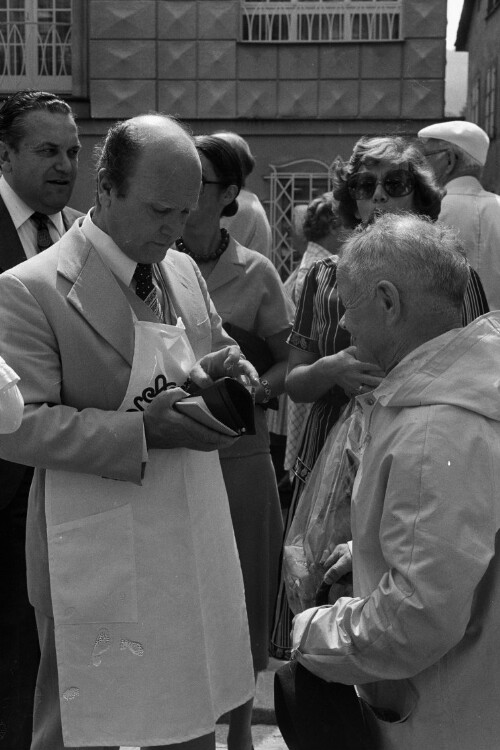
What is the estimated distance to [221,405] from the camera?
251 centimetres

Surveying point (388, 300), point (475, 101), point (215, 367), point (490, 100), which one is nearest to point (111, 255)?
point (215, 367)

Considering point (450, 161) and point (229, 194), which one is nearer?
point (229, 194)

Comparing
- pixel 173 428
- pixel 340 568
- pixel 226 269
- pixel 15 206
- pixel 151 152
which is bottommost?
pixel 340 568

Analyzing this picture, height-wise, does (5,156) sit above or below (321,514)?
above

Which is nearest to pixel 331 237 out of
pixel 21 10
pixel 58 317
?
pixel 58 317

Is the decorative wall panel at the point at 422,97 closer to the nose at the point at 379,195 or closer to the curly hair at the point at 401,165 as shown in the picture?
the curly hair at the point at 401,165

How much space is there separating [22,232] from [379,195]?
3.62ft

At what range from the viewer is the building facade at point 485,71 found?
54.8 feet

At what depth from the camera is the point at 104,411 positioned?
8.45 ft

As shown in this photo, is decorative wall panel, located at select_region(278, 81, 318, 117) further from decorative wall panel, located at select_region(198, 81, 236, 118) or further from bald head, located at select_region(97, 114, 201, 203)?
bald head, located at select_region(97, 114, 201, 203)

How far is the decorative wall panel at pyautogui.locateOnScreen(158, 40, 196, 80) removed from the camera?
11.4 m

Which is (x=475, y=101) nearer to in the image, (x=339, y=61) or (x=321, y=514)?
(x=339, y=61)

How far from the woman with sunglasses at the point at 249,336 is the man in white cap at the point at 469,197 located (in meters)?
0.78

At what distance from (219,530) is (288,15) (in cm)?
992
